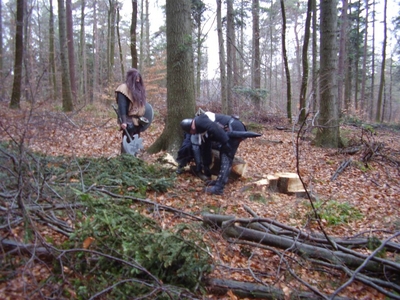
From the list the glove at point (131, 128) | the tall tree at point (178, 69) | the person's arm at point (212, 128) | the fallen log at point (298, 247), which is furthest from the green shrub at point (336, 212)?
the glove at point (131, 128)

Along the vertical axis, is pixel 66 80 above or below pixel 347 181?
above

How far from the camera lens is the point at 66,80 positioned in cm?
1312

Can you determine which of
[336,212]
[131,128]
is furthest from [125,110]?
[336,212]

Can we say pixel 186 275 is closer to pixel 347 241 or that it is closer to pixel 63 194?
pixel 63 194

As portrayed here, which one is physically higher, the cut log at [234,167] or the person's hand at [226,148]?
the person's hand at [226,148]

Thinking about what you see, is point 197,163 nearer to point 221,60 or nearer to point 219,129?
point 219,129

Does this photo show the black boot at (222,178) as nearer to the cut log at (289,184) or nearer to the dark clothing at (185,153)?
the dark clothing at (185,153)

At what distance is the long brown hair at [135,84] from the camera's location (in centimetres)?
564

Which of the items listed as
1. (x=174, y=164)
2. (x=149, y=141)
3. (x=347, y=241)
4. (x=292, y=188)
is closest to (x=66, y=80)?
(x=149, y=141)

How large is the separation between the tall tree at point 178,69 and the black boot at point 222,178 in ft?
5.19

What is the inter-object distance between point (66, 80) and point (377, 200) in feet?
39.6

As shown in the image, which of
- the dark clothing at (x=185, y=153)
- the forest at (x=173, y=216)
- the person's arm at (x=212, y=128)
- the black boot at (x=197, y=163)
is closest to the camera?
the forest at (x=173, y=216)

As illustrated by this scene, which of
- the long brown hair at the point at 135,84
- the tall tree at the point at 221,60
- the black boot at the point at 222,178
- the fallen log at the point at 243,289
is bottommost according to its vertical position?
the fallen log at the point at 243,289

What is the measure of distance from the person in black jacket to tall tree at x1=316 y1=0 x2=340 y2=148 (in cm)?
452
